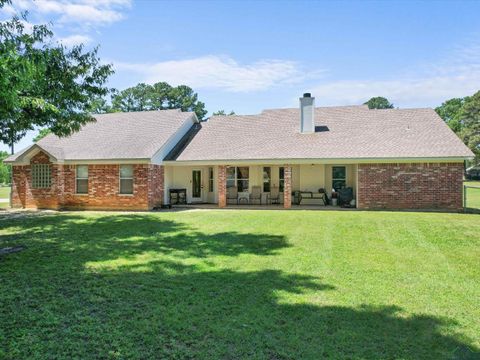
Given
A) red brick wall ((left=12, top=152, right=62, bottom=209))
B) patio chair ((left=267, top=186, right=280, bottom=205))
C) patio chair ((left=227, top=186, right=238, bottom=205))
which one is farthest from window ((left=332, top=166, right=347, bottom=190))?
red brick wall ((left=12, top=152, right=62, bottom=209))

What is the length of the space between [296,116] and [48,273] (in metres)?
18.1

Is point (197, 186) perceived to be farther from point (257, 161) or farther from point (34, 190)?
point (34, 190)

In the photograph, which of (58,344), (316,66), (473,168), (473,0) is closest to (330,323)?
(58,344)

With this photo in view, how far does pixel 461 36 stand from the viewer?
1384 cm

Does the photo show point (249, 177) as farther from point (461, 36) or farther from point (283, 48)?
point (461, 36)

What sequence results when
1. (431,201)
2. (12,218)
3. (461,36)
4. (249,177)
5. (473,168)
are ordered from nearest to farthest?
(461,36) → (12,218) → (431,201) → (249,177) → (473,168)

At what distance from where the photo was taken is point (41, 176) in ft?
63.5

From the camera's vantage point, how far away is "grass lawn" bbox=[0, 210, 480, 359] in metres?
3.92

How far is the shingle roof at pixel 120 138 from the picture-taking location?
18.5 metres

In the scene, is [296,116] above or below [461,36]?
below

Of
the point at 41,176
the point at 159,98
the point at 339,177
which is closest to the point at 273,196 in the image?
the point at 339,177

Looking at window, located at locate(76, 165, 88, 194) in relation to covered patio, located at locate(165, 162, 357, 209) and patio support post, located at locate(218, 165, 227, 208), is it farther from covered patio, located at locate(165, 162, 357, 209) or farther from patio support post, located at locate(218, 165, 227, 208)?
patio support post, located at locate(218, 165, 227, 208)

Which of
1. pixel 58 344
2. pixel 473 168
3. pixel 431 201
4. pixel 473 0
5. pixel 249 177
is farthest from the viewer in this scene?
pixel 473 168

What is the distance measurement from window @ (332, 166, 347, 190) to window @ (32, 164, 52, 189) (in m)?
15.7
